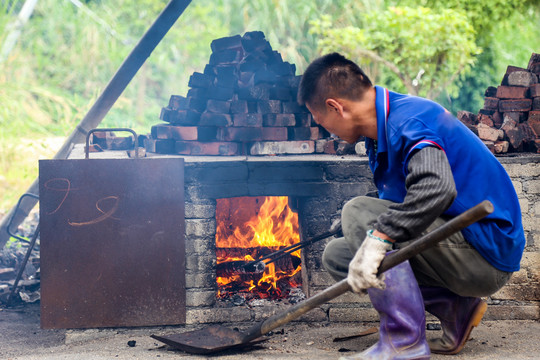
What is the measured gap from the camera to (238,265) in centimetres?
436

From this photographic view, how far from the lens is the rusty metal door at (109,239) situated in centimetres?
366

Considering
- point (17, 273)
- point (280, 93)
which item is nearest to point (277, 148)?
point (280, 93)

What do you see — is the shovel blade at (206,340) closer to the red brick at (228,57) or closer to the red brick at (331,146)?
the red brick at (331,146)

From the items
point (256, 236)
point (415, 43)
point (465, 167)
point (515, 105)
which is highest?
point (415, 43)

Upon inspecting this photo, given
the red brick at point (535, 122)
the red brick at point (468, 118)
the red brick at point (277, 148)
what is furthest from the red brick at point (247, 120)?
the red brick at point (535, 122)

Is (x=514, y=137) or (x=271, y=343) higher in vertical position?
(x=514, y=137)

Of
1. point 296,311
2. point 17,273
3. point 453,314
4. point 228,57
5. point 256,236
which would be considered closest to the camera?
point 296,311

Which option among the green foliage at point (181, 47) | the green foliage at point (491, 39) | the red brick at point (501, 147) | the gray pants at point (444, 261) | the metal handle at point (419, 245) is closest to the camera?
the metal handle at point (419, 245)

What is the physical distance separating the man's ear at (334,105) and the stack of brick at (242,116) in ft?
4.72

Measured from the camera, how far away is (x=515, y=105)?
4.23m

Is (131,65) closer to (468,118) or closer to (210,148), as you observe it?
(210,148)

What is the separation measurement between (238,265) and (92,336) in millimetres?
1210

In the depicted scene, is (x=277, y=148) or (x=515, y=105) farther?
(x=515, y=105)

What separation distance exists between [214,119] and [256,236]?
3.44 feet
